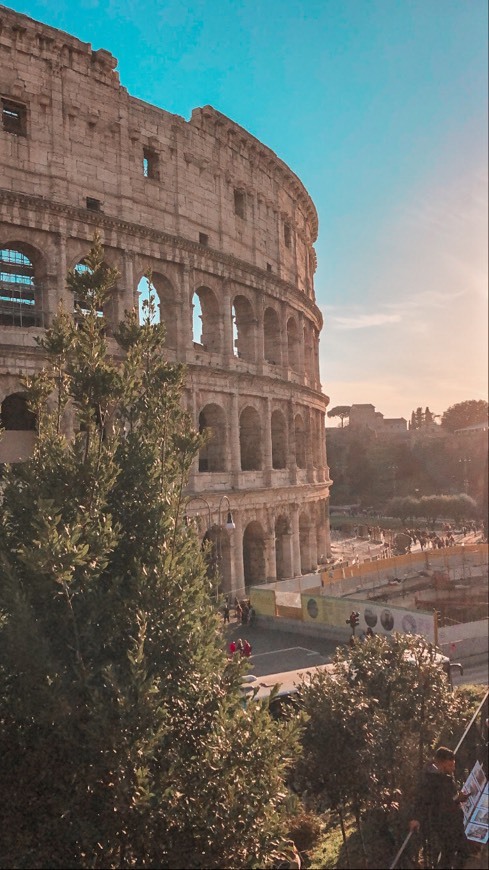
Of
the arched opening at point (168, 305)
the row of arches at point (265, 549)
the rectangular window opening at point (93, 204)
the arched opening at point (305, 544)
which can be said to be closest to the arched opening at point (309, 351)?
the row of arches at point (265, 549)

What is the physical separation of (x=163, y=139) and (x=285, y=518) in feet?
50.2

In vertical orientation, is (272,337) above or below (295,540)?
above

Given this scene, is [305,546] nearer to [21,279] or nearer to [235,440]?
[235,440]

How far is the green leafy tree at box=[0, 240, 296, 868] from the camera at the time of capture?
20.3 ft

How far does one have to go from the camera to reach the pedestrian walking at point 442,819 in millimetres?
6016

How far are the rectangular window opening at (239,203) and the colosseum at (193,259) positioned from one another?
0.05 m

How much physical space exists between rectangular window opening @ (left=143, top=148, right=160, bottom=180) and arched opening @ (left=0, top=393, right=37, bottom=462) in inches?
369

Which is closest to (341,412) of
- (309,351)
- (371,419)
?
(371,419)

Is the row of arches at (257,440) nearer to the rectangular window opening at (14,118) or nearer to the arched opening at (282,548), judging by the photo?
the arched opening at (282,548)

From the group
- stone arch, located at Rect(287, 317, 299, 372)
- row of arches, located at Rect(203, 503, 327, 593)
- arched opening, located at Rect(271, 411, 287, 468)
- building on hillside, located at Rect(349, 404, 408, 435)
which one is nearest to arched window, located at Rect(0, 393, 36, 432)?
row of arches, located at Rect(203, 503, 327, 593)

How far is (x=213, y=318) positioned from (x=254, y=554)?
9.46 meters

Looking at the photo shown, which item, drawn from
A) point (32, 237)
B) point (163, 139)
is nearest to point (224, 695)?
point (32, 237)

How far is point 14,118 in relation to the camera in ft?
69.5

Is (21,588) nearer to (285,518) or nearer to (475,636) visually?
(475,636)
